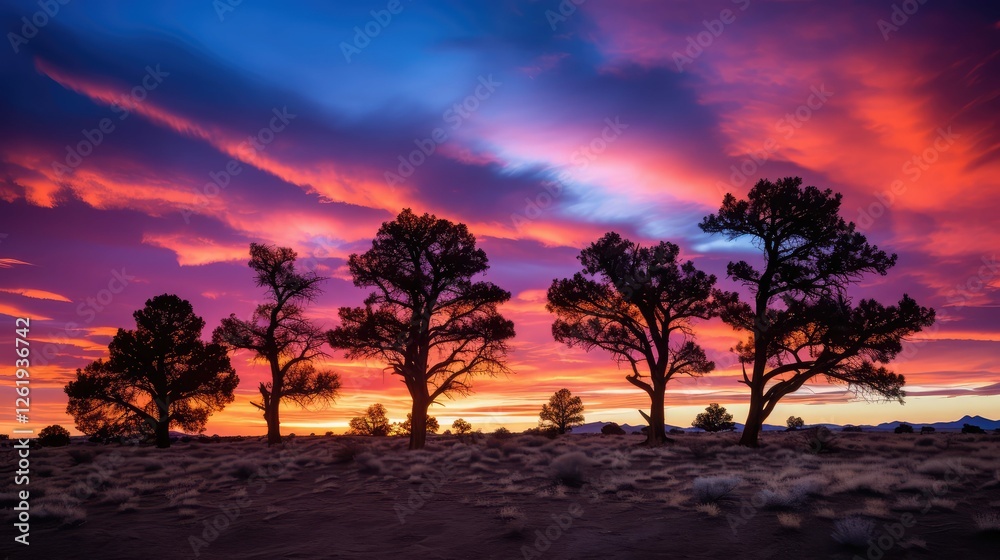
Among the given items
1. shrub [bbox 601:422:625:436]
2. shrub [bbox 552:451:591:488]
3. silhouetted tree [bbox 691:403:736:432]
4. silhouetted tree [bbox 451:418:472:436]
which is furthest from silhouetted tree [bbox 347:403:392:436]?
shrub [bbox 552:451:591:488]

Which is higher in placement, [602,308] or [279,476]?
[602,308]

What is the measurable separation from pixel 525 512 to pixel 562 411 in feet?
158

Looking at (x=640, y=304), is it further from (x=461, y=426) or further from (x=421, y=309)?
(x=461, y=426)

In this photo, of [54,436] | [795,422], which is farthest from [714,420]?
[54,436]

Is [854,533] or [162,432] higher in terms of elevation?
[854,533]

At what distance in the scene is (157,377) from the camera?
34.5m

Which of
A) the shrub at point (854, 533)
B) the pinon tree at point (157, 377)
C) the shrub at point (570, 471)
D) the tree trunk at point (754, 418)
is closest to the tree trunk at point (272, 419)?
the pinon tree at point (157, 377)

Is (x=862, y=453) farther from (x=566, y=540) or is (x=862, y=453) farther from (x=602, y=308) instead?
(x=566, y=540)

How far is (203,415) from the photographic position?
3644cm

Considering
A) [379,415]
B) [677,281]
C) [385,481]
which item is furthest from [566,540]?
[379,415]

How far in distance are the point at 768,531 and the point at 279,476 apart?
610 inches

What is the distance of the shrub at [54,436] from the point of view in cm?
4357

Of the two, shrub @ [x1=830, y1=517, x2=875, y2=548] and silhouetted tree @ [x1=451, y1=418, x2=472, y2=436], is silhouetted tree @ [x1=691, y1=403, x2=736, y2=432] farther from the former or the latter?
shrub @ [x1=830, y1=517, x2=875, y2=548]

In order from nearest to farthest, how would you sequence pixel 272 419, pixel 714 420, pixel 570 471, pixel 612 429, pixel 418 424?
pixel 570 471 < pixel 418 424 < pixel 272 419 < pixel 612 429 < pixel 714 420
